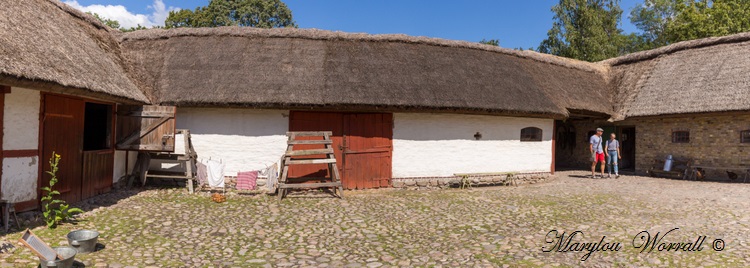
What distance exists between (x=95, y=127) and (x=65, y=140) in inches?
114

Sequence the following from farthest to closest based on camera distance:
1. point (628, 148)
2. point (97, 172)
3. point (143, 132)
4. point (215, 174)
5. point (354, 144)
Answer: point (628, 148)
point (354, 144)
point (215, 174)
point (143, 132)
point (97, 172)

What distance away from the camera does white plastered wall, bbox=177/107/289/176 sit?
10367 millimetres

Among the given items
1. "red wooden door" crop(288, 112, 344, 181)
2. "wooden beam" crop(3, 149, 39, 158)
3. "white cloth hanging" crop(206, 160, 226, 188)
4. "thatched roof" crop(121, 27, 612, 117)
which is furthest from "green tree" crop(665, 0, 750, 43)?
"wooden beam" crop(3, 149, 39, 158)

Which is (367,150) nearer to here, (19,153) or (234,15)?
(19,153)

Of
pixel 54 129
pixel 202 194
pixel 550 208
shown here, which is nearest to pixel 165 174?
pixel 202 194

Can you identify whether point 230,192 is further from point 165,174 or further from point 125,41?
point 125,41

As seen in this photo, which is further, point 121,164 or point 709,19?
point 709,19

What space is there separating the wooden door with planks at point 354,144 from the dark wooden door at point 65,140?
433 centimetres

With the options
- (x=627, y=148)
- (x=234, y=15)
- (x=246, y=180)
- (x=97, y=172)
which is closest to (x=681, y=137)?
(x=627, y=148)

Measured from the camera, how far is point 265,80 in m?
10.5

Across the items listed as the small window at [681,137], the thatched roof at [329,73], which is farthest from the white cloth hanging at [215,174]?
the small window at [681,137]

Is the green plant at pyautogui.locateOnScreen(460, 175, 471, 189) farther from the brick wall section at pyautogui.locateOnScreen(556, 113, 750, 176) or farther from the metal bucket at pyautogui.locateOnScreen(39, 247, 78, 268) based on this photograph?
the metal bucket at pyautogui.locateOnScreen(39, 247, 78, 268)

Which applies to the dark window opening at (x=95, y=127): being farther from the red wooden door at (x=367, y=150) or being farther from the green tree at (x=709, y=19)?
the green tree at (x=709, y=19)

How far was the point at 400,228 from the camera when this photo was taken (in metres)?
6.59
